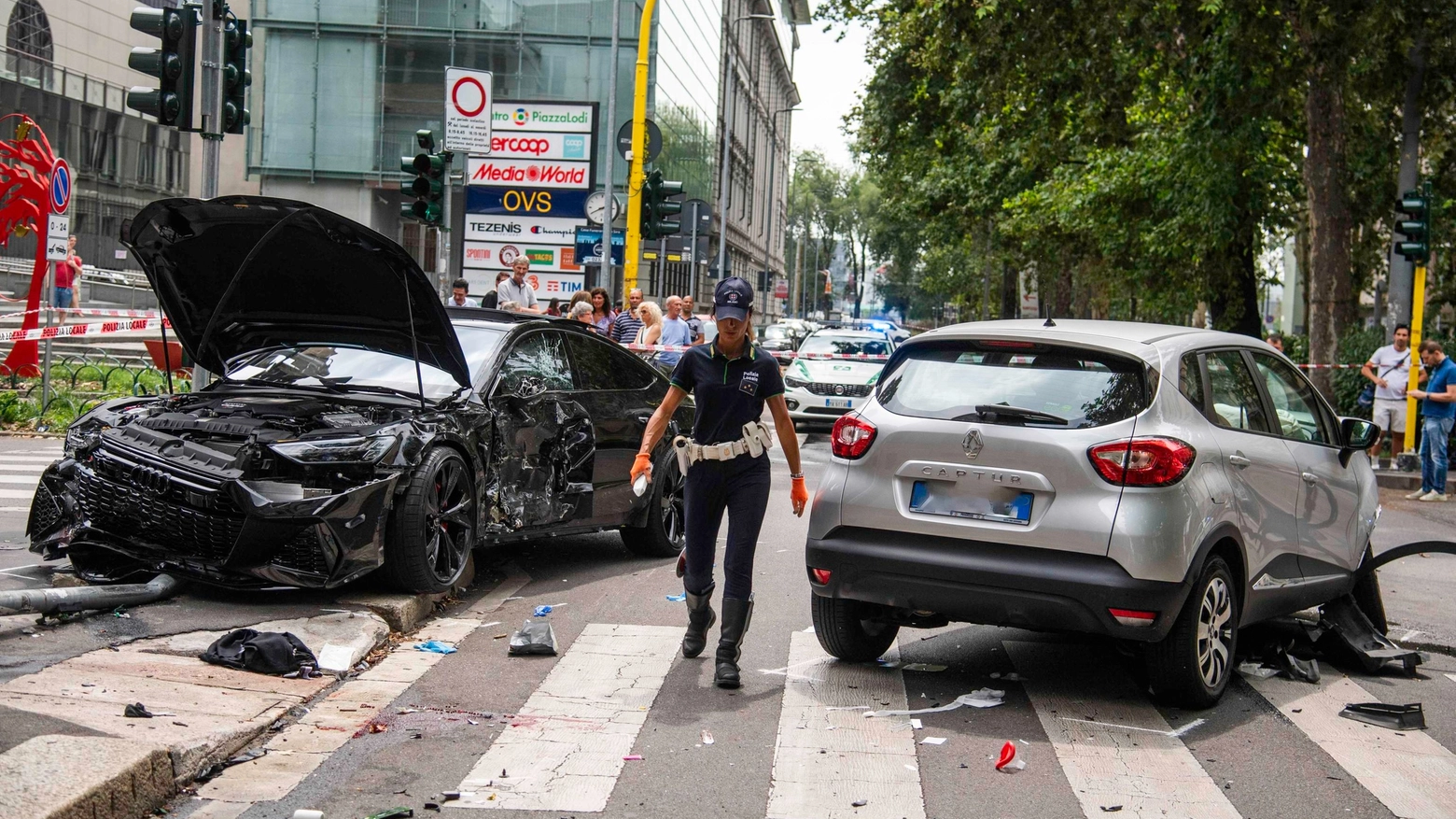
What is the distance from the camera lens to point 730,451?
6508 mm

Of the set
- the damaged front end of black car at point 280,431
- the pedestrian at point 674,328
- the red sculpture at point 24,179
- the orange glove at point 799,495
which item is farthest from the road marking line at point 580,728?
the red sculpture at point 24,179

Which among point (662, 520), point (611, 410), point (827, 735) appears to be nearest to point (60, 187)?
point (611, 410)

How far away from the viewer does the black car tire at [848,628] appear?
6680mm

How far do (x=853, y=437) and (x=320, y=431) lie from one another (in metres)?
2.62

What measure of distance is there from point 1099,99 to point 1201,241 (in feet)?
14.6

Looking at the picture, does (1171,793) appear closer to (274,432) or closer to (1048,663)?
(1048,663)

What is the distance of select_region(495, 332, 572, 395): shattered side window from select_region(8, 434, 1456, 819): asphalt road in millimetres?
1286

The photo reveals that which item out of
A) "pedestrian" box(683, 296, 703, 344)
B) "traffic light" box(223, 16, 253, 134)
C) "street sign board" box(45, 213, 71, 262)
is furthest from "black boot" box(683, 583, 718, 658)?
"street sign board" box(45, 213, 71, 262)

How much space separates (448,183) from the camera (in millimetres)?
15992

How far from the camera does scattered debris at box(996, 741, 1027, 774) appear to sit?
5238 millimetres

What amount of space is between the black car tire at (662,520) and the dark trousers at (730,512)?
2910 mm

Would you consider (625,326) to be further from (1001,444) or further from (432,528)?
(1001,444)

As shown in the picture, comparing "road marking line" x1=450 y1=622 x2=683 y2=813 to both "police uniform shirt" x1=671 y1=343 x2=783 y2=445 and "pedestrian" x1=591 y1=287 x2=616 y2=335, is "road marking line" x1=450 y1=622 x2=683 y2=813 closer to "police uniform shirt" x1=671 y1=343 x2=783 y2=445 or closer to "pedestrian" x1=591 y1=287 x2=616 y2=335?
"police uniform shirt" x1=671 y1=343 x2=783 y2=445

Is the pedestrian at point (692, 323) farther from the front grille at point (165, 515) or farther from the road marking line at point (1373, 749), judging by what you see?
the road marking line at point (1373, 749)
